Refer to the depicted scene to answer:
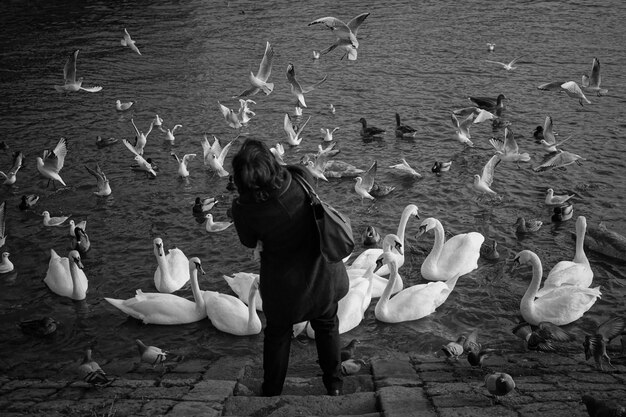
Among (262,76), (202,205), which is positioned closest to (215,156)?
(262,76)

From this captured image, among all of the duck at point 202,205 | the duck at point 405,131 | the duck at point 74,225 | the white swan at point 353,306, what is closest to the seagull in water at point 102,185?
the duck at point 74,225

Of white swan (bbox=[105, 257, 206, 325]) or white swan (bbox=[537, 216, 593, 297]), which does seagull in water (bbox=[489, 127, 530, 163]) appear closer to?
white swan (bbox=[537, 216, 593, 297])

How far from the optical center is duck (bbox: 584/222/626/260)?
1048 cm

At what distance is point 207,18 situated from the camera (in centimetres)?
2822

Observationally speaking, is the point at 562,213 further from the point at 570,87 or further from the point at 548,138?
the point at 570,87

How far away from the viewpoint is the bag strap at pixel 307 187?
17.0 feet

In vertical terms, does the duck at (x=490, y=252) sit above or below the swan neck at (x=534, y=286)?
below

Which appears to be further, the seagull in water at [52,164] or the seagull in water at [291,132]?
the seagull in water at [291,132]

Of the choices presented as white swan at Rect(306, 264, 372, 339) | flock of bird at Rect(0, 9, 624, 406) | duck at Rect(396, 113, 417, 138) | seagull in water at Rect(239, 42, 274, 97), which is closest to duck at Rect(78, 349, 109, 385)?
flock of bird at Rect(0, 9, 624, 406)

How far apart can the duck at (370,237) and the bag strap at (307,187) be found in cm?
604

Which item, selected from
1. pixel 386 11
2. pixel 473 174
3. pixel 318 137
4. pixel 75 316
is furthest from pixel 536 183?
pixel 386 11

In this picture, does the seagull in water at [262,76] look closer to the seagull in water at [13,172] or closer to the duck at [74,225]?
the duck at [74,225]

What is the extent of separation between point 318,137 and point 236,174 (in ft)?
37.2

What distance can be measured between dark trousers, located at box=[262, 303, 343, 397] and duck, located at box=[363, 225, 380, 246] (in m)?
5.23
